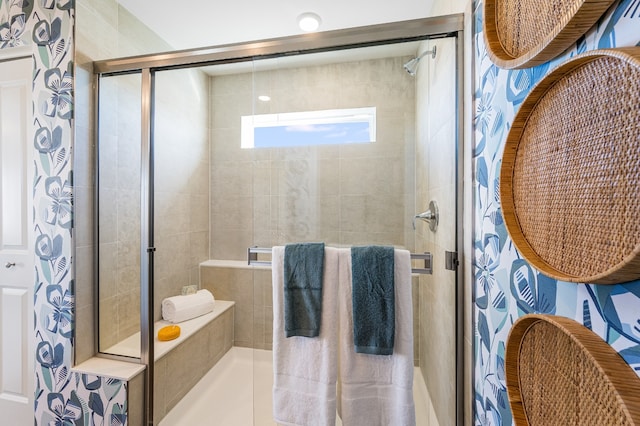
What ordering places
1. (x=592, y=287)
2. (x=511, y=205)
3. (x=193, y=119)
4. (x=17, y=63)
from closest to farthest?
(x=592, y=287) → (x=511, y=205) → (x=17, y=63) → (x=193, y=119)

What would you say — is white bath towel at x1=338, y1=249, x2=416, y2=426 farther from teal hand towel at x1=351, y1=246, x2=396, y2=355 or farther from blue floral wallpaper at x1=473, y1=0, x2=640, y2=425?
blue floral wallpaper at x1=473, y1=0, x2=640, y2=425

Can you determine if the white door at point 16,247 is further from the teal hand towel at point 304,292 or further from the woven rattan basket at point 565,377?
the woven rattan basket at point 565,377

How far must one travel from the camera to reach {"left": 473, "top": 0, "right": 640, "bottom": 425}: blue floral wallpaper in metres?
0.38

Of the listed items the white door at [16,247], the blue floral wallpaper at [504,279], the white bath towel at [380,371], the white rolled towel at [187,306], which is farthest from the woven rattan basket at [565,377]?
the white door at [16,247]

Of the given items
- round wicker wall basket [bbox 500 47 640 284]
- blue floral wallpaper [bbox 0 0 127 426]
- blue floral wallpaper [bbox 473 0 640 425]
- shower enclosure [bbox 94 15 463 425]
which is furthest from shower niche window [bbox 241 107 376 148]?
blue floral wallpaper [bbox 0 0 127 426]

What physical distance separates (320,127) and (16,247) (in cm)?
181

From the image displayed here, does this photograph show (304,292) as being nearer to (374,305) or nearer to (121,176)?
(374,305)

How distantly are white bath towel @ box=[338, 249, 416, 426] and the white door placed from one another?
1.71 m

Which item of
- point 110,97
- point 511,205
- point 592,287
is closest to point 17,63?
point 110,97

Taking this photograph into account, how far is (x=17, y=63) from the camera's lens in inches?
57.1

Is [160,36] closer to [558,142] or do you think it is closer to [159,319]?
[159,319]

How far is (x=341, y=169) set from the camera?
1.16 metres

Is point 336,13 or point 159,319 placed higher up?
point 336,13

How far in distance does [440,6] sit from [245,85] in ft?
5.49
